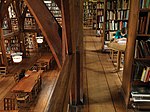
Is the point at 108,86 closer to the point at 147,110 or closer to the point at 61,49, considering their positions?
the point at 147,110

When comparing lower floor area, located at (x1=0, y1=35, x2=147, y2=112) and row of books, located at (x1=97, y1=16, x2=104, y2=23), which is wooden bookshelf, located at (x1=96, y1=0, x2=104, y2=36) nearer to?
row of books, located at (x1=97, y1=16, x2=104, y2=23)

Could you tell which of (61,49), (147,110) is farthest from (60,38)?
(147,110)

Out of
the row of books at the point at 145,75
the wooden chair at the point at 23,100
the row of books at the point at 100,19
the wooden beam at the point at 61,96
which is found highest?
the row of books at the point at 100,19

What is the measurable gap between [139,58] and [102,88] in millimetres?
1069

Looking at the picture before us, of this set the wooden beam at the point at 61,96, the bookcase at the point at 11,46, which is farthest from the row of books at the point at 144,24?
the bookcase at the point at 11,46

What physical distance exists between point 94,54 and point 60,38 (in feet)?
12.9

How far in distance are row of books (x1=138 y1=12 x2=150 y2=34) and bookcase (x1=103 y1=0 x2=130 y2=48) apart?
321 centimetres

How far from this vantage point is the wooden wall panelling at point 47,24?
5.46ft

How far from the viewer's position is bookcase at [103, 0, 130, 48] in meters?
5.71

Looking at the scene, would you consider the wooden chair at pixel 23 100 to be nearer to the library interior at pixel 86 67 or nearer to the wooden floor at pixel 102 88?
the library interior at pixel 86 67

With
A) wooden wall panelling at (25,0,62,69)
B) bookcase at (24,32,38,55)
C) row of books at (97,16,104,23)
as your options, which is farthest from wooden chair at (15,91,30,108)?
bookcase at (24,32,38,55)

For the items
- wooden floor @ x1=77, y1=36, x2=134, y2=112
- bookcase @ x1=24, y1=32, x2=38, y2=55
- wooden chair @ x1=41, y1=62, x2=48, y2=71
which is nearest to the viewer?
wooden floor @ x1=77, y1=36, x2=134, y2=112

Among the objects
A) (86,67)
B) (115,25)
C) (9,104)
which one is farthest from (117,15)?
(9,104)

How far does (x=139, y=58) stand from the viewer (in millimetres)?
2619
